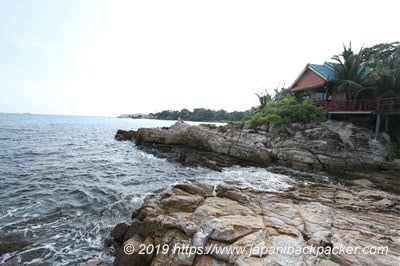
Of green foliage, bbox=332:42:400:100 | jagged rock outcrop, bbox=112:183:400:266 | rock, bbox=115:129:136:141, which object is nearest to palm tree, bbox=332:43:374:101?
green foliage, bbox=332:42:400:100

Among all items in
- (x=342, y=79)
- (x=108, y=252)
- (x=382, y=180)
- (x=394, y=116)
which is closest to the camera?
(x=108, y=252)

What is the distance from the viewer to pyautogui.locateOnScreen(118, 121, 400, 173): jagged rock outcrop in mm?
17516

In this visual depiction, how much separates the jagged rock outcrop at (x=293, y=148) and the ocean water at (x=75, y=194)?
1961mm

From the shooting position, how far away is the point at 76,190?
40.8 ft

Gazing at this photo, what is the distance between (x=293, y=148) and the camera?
62.3 ft

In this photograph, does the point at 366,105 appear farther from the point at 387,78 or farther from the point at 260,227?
the point at 260,227

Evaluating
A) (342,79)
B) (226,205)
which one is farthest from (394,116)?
(226,205)

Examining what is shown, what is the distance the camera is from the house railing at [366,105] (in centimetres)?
1869

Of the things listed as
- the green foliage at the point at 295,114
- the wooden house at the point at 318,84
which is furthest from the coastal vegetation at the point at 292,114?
the wooden house at the point at 318,84

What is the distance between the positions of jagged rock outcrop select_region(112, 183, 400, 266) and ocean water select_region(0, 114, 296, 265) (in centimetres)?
146

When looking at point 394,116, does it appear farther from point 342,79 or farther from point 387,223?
point 387,223

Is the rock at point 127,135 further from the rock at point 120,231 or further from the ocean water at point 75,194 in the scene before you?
the rock at point 120,231

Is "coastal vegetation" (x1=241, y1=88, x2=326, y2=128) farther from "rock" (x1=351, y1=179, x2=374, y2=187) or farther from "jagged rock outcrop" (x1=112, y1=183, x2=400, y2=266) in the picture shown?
"jagged rock outcrop" (x1=112, y1=183, x2=400, y2=266)

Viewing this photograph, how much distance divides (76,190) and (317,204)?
37.0ft
